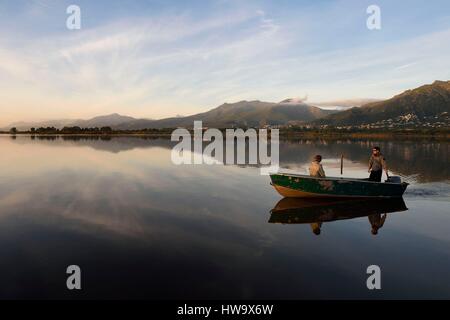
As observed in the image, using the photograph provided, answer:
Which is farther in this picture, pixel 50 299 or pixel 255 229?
pixel 255 229

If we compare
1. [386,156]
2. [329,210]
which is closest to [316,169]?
[329,210]

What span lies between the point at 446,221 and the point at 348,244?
773cm

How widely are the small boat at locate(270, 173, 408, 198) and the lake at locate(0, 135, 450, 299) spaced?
874 mm

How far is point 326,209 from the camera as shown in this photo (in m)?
21.0

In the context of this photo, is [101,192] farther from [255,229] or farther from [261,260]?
[261,260]

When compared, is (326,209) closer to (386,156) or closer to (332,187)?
(332,187)

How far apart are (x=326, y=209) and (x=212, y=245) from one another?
31.4 ft

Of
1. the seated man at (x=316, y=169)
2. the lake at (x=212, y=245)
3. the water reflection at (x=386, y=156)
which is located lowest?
the lake at (x=212, y=245)

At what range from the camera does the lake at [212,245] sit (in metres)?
10.5

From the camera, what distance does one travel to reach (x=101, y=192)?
1015 inches

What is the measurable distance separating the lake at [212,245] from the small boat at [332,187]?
87cm

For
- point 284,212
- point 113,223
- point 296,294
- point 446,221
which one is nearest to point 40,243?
point 113,223

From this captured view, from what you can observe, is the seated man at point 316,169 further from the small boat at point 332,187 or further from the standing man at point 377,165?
the standing man at point 377,165

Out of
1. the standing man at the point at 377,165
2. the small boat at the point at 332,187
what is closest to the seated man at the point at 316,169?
the small boat at the point at 332,187
